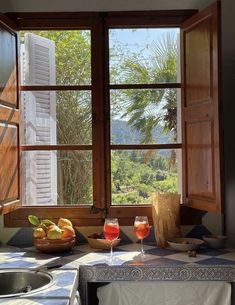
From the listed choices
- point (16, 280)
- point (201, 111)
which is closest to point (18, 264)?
point (16, 280)

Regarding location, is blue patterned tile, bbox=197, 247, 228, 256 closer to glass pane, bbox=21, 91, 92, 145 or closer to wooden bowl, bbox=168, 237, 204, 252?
wooden bowl, bbox=168, 237, 204, 252

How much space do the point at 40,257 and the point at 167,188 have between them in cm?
92

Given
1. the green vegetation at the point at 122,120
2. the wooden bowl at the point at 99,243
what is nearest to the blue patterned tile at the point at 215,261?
the wooden bowl at the point at 99,243

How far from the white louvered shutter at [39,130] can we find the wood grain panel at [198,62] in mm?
850

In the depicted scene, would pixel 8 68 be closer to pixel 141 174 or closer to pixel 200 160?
pixel 141 174

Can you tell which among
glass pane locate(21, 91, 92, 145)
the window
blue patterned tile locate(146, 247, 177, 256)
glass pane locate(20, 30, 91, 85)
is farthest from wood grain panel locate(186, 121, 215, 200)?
glass pane locate(20, 30, 91, 85)

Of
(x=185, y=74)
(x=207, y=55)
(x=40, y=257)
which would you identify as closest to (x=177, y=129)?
(x=185, y=74)

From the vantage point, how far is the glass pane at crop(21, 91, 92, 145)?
296cm

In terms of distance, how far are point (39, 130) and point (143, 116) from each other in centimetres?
66

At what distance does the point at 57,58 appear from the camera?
2984mm

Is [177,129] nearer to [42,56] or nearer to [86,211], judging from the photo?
[86,211]

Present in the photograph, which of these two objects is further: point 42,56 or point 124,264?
point 42,56

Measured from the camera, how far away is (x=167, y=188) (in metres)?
2.97

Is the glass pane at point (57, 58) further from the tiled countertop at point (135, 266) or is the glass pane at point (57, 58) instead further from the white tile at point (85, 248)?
the tiled countertop at point (135, 266)
